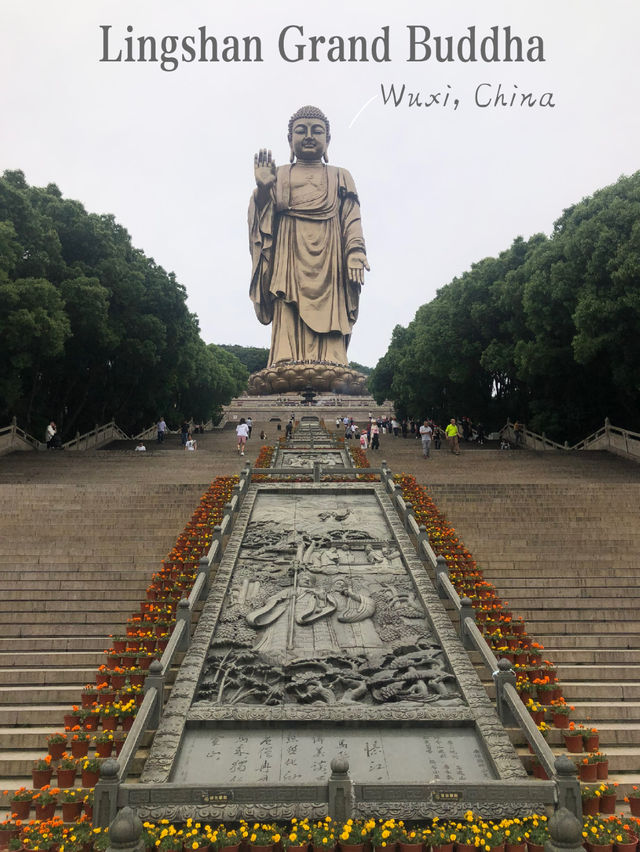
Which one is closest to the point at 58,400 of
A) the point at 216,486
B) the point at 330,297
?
the point at 216,486

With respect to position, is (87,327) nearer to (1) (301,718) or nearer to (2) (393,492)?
(2) (393,492)

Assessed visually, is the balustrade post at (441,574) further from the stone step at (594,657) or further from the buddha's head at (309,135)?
the buddha's head at (309,135)

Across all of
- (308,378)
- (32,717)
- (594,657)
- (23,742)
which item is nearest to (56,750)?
(23,742)

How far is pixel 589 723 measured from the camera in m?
6.54

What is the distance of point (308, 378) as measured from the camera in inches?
1485

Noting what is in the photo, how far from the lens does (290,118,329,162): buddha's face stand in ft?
126

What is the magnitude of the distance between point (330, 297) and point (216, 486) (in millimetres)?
27031

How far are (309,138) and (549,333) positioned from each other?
76.9ft

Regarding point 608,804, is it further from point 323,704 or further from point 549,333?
point 549,333

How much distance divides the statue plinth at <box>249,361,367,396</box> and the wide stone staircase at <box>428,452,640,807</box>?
24303mm

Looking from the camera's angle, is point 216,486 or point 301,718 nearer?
point 301,718

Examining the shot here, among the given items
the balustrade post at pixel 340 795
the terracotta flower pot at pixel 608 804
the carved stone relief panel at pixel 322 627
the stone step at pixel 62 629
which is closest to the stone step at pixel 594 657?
the carved stone relief panel at pixel 322 627

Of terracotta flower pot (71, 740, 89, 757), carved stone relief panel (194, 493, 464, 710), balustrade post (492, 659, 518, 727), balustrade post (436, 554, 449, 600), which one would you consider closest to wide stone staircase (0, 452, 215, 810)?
terracotta flower pot (71, 740, 89, 757)

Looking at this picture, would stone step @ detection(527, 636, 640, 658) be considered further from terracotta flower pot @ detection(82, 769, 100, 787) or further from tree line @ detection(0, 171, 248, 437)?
tree line @ detection(0, 171, 248, 437)
